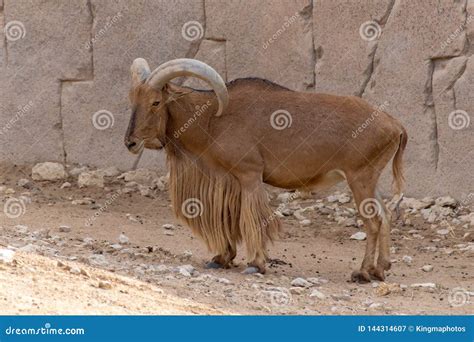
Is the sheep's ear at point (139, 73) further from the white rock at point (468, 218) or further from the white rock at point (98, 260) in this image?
the white rock at point (468, 218)

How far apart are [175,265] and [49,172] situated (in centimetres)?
427

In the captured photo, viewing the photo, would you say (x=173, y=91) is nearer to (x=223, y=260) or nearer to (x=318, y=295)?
(x=223, y=260)

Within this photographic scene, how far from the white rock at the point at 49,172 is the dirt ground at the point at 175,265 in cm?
11

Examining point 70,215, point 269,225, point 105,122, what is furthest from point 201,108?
point 105,122

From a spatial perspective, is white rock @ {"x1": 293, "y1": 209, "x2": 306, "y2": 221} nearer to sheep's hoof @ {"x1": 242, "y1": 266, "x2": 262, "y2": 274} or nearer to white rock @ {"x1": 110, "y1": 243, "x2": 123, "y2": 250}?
white rock @ {"x1": 110, "y1": 243, "x2": 123, "y2": 250}

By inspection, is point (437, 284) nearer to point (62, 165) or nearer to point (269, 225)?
point (269, 225)

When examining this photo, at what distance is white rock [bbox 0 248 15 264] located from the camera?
9070 mm

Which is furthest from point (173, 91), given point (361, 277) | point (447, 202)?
point (447, 202)

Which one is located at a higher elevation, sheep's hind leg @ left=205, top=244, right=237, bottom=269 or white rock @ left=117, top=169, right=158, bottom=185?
white rock @ left=117, top=169, right=158, bottom=185

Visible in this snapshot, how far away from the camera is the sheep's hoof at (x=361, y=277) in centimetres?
1061

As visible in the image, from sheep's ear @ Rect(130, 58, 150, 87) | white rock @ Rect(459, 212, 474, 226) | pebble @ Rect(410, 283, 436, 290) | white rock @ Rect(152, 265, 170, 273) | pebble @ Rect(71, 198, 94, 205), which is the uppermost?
sheep's ear @ Rect(130, 58, 150, 87)

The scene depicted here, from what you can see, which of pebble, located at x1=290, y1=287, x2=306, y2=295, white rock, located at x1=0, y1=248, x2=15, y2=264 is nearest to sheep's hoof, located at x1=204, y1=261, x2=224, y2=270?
pebble, located at x1=290, y1=287, x2=306, y2=295

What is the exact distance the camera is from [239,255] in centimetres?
1183

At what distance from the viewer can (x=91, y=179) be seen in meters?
14.3
